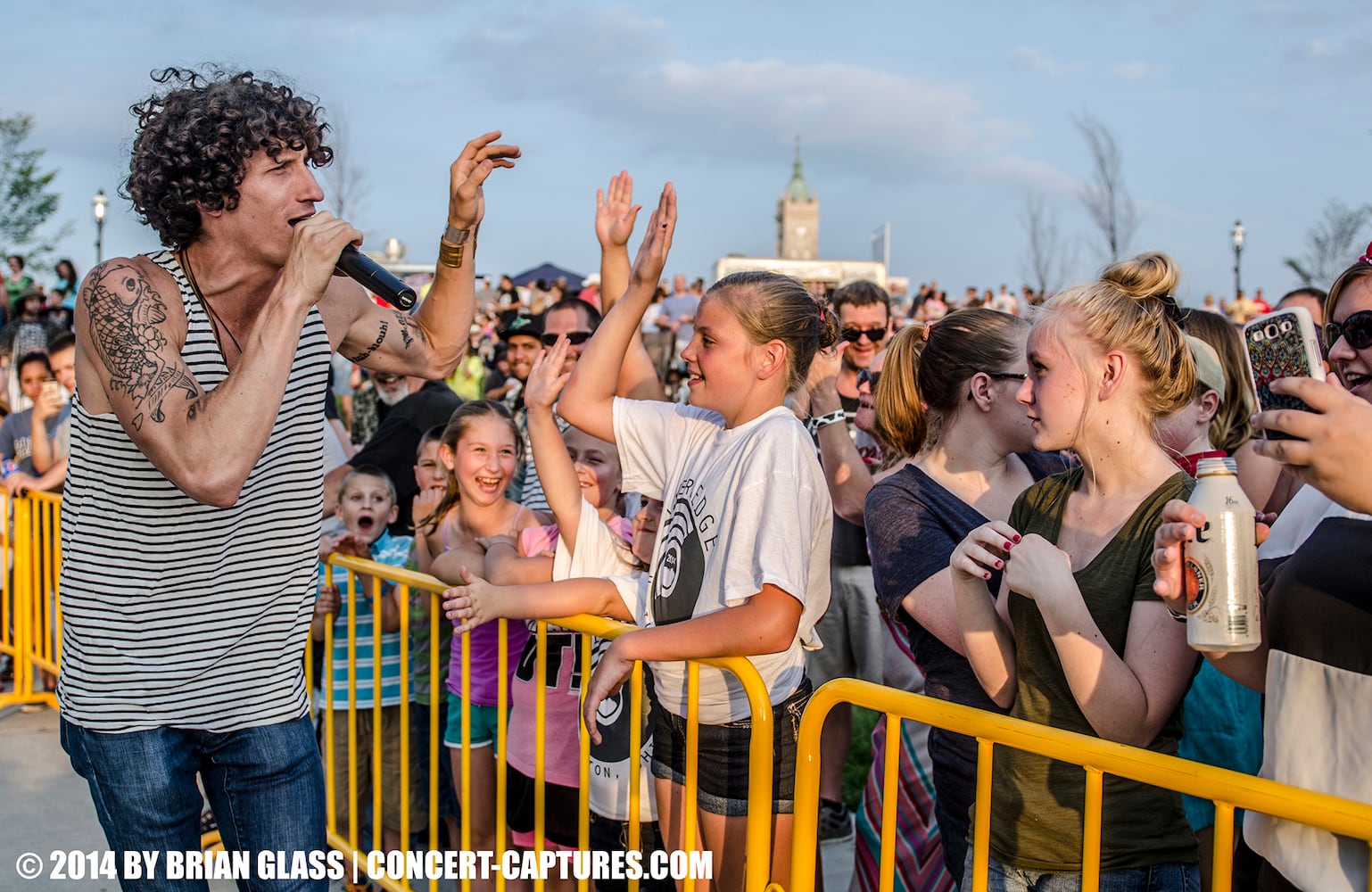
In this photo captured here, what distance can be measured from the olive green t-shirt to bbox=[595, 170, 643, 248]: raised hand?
1.69 metres

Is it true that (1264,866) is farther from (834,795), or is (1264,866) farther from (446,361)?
(834,795)

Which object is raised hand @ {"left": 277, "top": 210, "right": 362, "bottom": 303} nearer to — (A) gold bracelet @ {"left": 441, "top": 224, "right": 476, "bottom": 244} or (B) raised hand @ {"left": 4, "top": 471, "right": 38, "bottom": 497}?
(A) gold bracelet @ {"left": 441, "top": 224, "right": 476, "bottom": 244}

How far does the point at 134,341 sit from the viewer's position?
7.04 feet

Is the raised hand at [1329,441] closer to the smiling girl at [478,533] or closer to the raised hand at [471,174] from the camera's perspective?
the raised hand at [471,174]

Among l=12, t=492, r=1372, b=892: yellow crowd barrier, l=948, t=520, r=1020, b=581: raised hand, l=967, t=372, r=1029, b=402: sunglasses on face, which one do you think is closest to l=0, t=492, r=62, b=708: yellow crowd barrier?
l=12, t=492, r=1372, b=892: yellow crowd barrier

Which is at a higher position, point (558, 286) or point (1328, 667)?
point (558, 286)

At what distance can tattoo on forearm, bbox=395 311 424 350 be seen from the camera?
9.24 feet

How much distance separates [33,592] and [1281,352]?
7.02 m

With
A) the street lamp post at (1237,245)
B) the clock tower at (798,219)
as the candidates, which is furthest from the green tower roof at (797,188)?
the street lamp post at (1237,245)

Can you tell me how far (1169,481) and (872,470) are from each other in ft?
9.10

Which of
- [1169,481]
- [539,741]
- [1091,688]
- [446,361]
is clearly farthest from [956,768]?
[446,361]

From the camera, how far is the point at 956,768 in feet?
8.27

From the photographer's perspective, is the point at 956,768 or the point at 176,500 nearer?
the point at 176,500

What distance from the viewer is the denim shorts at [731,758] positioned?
8.54 feet
